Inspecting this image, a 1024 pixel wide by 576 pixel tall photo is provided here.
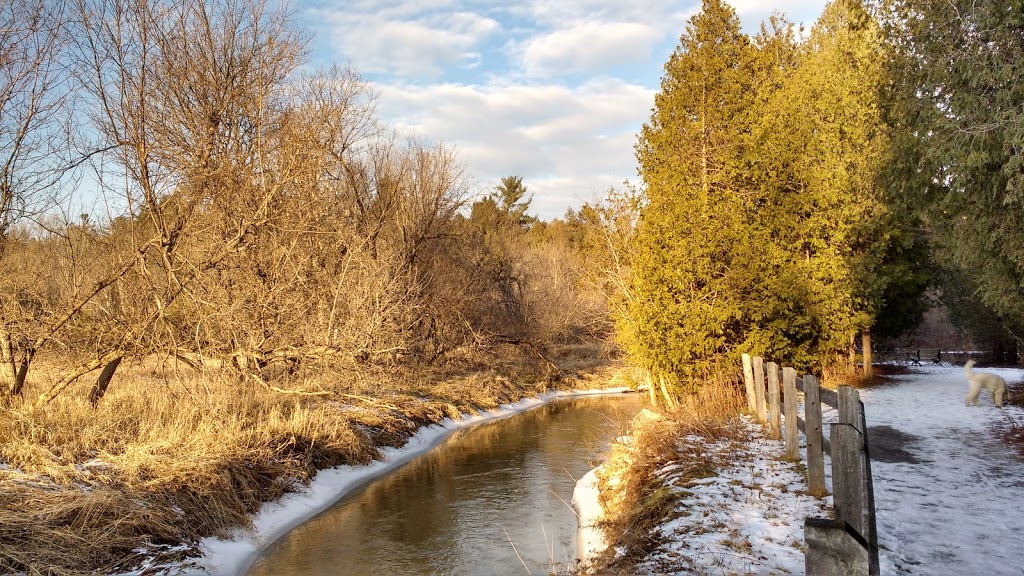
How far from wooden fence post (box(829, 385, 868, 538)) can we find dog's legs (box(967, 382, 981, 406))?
1270 cm

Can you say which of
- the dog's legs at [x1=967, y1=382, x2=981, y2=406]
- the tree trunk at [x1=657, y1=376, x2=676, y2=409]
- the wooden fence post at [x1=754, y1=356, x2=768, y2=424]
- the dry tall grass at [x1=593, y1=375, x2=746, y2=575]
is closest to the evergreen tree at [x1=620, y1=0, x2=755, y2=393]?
the tree trunk at [x1=657, y1=376, x2=676, y2=409]

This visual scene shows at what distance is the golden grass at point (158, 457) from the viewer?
22.9 ft

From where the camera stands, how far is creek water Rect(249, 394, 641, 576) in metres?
8.47

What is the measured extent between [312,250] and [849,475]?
12660 millimetres

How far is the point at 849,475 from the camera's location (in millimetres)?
3695

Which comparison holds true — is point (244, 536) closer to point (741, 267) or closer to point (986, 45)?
point (741, 267)

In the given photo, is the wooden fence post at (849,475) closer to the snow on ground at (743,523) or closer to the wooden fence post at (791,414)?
the snow on ground at (743,523)

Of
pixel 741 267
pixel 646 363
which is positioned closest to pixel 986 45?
pixel 741 267

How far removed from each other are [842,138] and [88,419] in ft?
66.2

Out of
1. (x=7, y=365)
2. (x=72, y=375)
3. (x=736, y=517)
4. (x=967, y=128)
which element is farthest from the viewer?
(x=72, y=375)

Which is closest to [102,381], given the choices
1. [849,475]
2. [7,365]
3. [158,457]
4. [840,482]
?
[7,365]

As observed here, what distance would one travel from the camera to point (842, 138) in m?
19.8

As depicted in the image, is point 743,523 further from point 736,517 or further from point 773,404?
point 773,404

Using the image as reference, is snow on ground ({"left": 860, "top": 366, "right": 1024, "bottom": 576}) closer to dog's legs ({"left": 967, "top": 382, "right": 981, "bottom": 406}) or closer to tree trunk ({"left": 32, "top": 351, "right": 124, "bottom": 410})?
dog's legs ({"left": 967, "top": 382, "right": 981, "bottom": 406})
